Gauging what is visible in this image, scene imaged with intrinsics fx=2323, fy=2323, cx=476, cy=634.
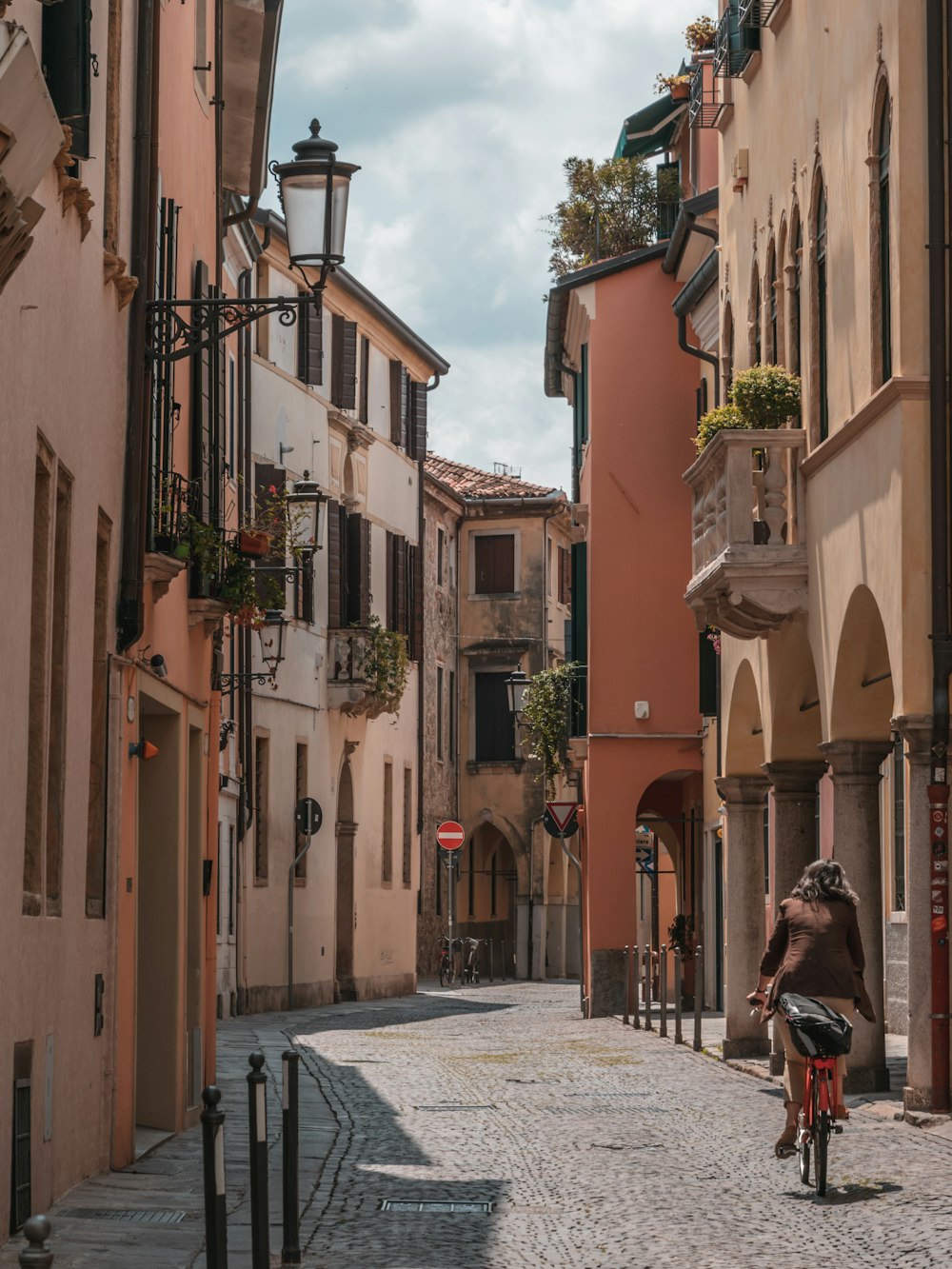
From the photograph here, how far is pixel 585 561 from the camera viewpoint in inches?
1276

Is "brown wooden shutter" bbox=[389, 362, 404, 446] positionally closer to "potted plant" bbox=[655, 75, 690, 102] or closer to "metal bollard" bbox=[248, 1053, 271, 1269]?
"potted plant" bbox=[655, 75, 690, 102]

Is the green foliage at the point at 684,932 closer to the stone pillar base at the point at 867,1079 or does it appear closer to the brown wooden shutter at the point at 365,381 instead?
the brown wooden shutter at the point at 365,381

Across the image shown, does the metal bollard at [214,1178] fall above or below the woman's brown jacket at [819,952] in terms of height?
below

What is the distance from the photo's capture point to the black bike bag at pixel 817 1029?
11805 mm

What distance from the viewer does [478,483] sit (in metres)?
58.3

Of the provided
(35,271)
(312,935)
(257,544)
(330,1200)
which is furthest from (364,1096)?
(312,935)

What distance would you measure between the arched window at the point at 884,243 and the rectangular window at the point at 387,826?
91.3ft

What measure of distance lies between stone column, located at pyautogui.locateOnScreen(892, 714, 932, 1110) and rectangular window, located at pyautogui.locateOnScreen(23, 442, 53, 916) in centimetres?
619

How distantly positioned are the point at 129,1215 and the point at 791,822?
9603mm

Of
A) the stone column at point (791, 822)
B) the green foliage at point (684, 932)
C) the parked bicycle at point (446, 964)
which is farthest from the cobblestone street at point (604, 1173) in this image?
the parked bicycle at point (446, 964)

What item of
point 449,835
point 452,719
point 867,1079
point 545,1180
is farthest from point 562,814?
point 452,719

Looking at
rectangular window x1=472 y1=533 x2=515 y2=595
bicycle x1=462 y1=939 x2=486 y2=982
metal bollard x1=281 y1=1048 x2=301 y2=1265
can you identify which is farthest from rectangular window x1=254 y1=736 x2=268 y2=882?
metal bollard x1=281 y1=1048 x2=301 y2=1265

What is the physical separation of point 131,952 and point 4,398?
5.06 m

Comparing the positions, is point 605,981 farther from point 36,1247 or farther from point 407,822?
point 36,1247
